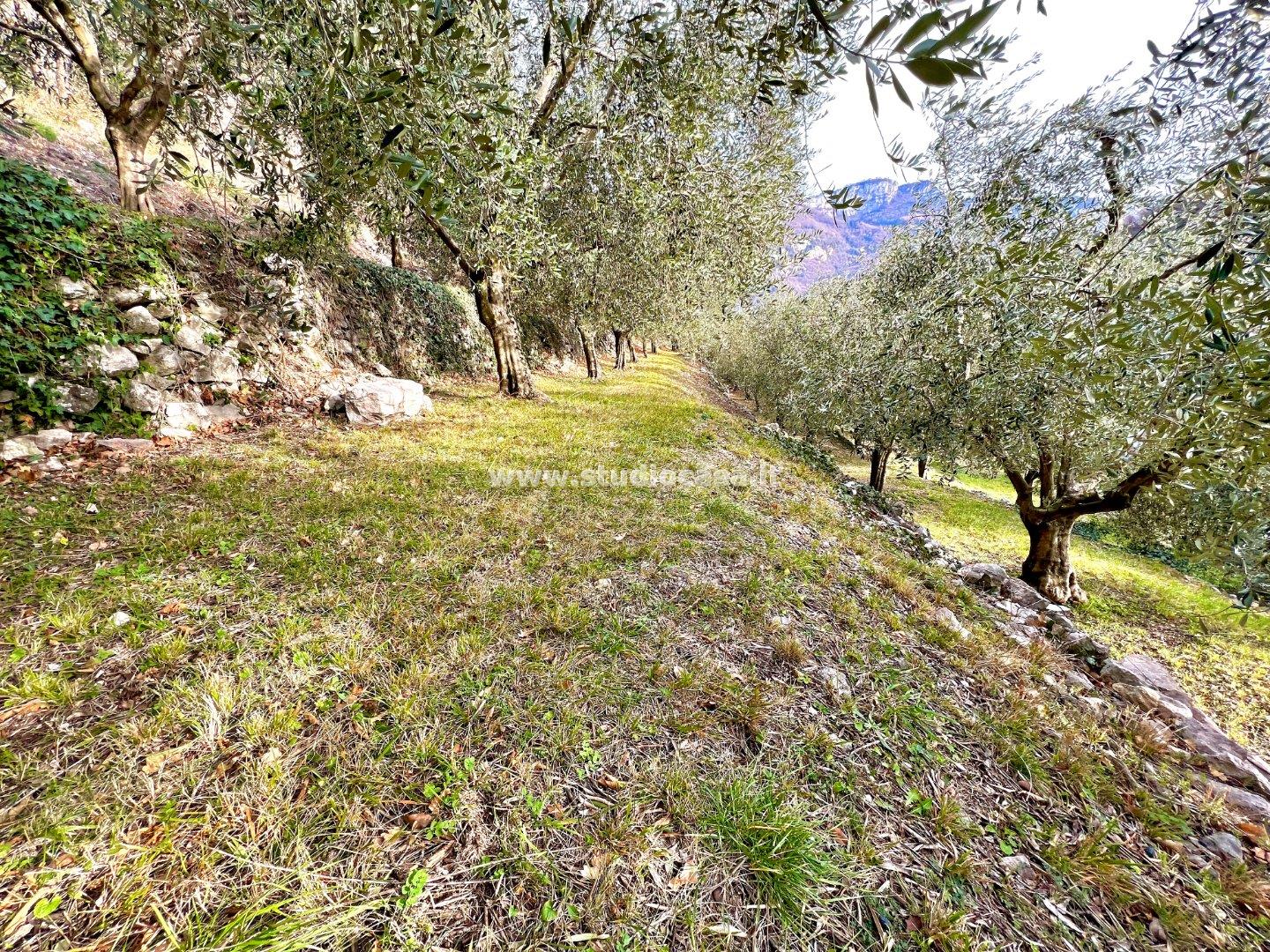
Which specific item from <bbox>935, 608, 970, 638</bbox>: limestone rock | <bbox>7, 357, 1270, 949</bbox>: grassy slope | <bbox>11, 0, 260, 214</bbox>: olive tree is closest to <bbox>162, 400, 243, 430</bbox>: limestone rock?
<bbox>7, 357, 1270, 949</bbox>: grassy slope


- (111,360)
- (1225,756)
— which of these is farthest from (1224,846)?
(111,360)

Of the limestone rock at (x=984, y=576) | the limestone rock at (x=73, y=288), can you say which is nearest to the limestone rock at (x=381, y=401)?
the limestone rock at (x=73, y=288)

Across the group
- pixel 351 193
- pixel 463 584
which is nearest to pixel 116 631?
pixel 463 584

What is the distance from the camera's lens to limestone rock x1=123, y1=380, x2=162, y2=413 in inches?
249

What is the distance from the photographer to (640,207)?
34.1ft

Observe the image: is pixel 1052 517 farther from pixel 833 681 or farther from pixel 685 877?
pixel 685 877

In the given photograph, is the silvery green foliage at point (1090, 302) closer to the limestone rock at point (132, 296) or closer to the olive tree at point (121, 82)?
the olive tree at point (121, 82)

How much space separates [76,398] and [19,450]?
42.5 inches

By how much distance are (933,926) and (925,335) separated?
10483 mm

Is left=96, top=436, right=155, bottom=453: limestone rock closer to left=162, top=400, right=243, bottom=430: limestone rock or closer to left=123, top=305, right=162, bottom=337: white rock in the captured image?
left=162, top=400, right=243, bottom=430: limestone rock

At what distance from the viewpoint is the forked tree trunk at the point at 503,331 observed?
1280 centimetres

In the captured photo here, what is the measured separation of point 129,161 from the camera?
851 centimetres

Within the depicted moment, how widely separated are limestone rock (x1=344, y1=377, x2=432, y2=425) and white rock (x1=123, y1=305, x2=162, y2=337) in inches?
112

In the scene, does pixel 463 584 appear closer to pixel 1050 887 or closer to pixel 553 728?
pixel 553 728
